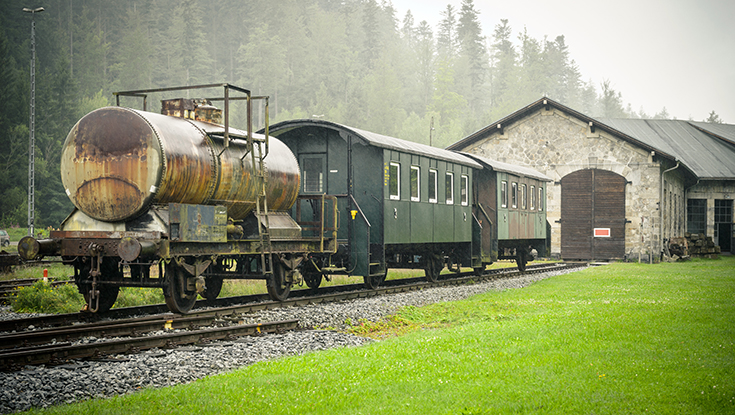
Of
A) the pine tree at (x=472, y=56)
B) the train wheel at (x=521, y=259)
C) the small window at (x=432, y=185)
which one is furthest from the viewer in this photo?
the pine tree at (x=472, y=56)

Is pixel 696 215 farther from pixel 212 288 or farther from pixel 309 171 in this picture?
pixel 212 288

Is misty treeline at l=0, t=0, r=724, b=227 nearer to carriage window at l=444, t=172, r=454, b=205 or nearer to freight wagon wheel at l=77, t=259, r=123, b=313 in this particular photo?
carriage window at l=444, t=172, r=454, b=205

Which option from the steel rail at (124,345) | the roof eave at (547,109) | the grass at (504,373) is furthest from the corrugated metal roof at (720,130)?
the steel rail at (124,345)

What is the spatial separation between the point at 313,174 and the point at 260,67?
6861 centimetres

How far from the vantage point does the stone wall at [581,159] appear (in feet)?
103

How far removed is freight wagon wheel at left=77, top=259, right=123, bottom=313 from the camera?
1162 cm

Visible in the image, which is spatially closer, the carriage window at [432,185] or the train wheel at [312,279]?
the train wheel at [312,279]

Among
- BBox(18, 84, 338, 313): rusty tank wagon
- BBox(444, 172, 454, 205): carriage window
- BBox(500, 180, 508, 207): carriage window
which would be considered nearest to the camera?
BBox(18, 84, 338, 313): rusty tank wagon

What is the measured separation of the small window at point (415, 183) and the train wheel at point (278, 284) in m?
4.88

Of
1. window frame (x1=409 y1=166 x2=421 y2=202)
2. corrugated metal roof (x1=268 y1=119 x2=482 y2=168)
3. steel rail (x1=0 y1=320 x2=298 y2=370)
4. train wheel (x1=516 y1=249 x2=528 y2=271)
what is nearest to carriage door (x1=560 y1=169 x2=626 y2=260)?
train wheel (x1=516 y1=249 x2=528 y2=271)

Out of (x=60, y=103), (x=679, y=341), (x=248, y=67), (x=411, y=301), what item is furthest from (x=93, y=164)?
(x=248, y=67)

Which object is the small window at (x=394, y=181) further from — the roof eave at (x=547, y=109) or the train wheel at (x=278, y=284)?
the roof eave at (x=547, y=109)

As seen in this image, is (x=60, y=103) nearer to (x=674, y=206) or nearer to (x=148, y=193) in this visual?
(x=674, y=206)

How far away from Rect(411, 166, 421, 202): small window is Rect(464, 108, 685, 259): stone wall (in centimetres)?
1716
